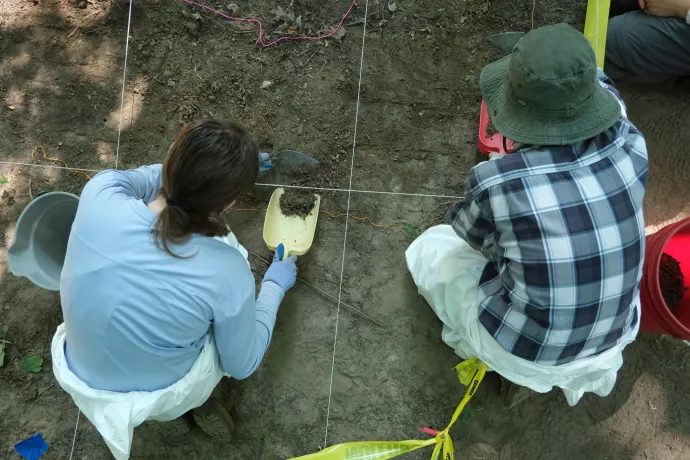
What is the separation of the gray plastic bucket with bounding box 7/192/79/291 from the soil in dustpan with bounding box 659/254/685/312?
6.54ft

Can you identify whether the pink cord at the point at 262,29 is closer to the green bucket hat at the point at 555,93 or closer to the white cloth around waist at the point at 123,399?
the green bucket hat at the point at 555,93

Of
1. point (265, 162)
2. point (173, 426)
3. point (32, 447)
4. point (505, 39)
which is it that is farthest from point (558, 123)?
point (32, 447)

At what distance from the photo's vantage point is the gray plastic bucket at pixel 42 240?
1.47 m

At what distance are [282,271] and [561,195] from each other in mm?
893

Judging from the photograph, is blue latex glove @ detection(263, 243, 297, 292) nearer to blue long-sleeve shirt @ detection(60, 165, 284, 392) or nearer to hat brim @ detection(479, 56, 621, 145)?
blue long-sleeve shirt @ detection(60, 165, 284, 392)

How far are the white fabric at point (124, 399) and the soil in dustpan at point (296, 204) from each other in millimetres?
596

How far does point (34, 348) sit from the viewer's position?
5.73 ft

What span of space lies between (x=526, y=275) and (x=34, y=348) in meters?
1.75

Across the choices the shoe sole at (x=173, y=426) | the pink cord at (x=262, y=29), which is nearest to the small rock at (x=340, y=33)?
the pink cord at (x=262, y=29)

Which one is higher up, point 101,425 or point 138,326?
point 138,326

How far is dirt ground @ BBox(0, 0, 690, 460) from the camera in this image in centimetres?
171

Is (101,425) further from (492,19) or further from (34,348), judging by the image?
(492,19)

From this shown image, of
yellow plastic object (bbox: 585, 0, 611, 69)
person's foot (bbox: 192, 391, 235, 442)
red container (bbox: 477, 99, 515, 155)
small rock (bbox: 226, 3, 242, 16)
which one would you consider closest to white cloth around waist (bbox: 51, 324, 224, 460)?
person's foot (bbox: 192, 391, 235, 442)

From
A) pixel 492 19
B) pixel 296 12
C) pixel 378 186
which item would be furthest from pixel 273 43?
pixel 492 19
